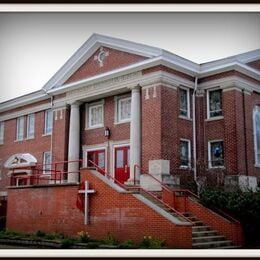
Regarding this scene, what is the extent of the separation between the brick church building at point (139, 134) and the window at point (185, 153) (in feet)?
0.16

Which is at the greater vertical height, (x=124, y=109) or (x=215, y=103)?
(x=215, y=103)

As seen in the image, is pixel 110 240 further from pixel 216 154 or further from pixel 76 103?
pixel 76 103

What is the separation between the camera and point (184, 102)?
906 inches

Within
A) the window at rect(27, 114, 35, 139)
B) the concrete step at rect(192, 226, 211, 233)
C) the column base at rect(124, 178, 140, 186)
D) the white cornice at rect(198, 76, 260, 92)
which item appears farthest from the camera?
the window at rect(27, 114, 35, 139)

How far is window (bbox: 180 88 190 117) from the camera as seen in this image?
22844mm

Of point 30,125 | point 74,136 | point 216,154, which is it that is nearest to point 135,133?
point 216,154

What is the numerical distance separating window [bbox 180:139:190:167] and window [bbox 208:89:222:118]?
6.04 feet

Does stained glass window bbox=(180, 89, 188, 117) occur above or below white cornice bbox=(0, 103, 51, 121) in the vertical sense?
below

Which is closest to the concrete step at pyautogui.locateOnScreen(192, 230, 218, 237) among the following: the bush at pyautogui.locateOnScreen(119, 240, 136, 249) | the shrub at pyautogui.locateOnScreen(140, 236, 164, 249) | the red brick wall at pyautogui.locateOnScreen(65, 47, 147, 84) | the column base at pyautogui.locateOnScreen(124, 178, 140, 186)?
the shrub at pyautogui.locateOnScreen(140, 236, 164, 249)

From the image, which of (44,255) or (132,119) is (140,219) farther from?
(132,119)

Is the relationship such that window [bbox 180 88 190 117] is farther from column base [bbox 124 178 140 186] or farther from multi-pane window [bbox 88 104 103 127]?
multi-pane window [bbox 88 104 103 127]

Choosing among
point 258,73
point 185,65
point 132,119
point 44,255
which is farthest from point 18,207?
point 258,73

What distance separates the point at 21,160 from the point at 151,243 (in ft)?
47.4

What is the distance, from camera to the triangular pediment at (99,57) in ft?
73.8
